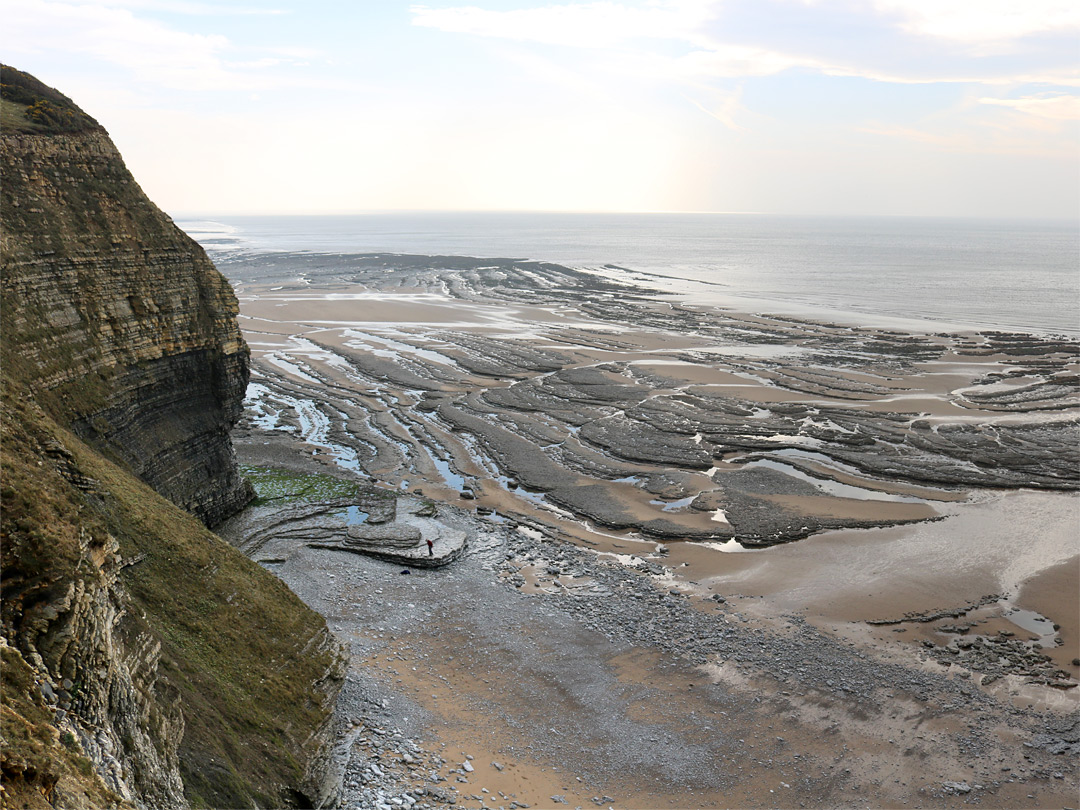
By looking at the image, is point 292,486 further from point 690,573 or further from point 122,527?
point 690,573

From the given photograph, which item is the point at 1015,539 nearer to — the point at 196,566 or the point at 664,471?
the point at 664,471

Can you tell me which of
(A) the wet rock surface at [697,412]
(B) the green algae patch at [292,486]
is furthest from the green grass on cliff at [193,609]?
(A) the wet rock surface at [697,412]

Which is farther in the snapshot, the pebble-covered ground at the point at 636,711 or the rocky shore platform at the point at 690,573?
the rocky shore platform at the point at 690,573

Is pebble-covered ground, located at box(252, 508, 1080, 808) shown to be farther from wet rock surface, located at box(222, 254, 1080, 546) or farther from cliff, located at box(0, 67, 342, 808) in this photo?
wet rock surface, located at box(222, 254, 1080, 546)

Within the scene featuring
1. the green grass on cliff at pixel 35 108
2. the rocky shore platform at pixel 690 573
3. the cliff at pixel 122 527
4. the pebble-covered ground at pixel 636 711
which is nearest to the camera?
the cliff at pixel 122 527

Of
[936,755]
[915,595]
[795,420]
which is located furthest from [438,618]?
[795,420]

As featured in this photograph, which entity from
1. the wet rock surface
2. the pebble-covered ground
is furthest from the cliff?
the wet rock surface

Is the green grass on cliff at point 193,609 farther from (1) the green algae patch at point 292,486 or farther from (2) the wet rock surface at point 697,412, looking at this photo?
(2) the wet rock surface at point 697,412
